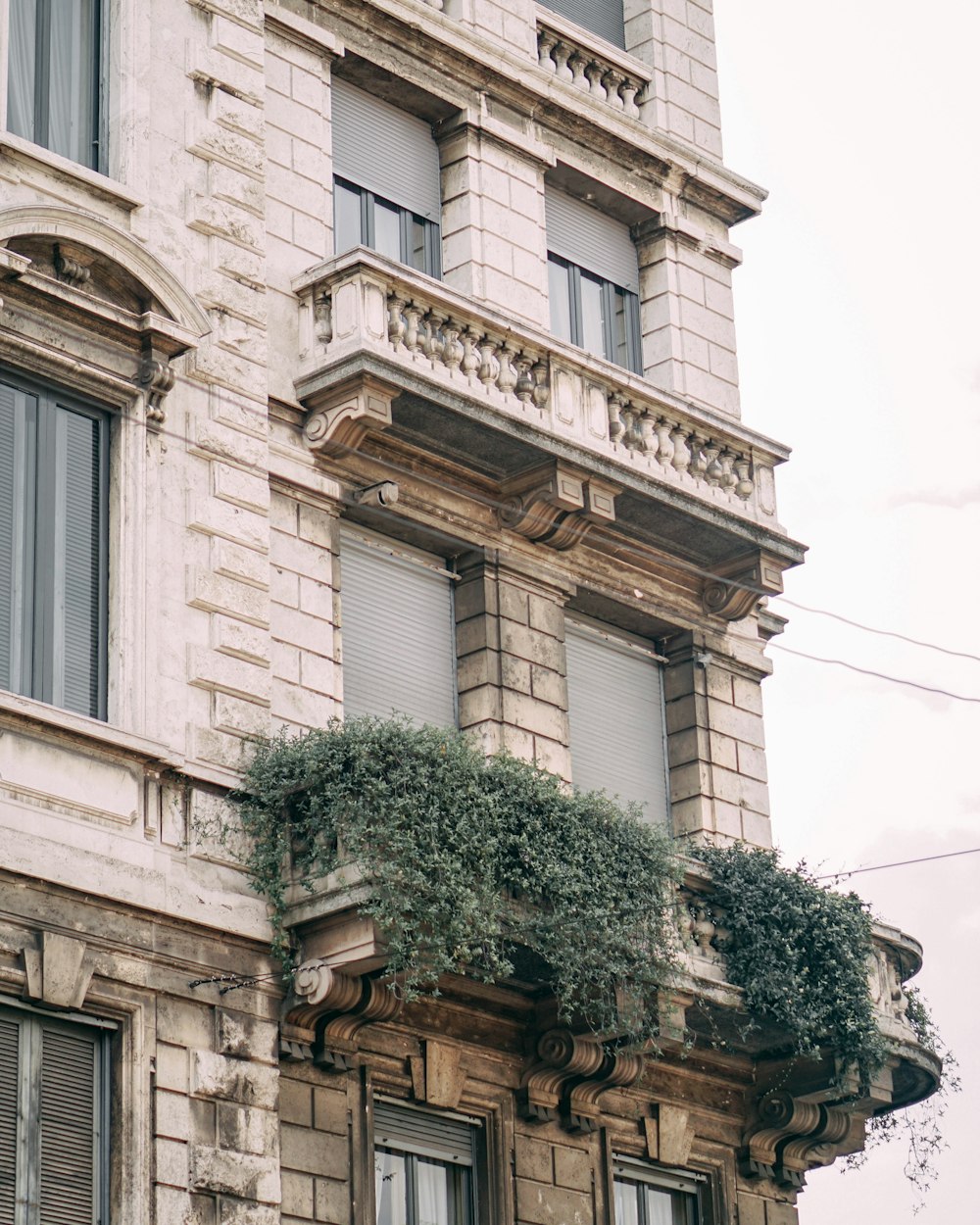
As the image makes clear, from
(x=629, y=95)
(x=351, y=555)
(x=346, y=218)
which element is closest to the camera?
(x=351, y=555)

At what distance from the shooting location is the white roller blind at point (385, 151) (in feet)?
80.3

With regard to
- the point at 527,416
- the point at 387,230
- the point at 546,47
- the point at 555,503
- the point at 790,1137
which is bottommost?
the point at 790,1137

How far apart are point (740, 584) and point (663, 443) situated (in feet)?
5.36

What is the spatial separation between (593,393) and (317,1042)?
7.22 meters

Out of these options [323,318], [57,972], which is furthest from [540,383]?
[57,972]

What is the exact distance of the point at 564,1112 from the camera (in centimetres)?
2175

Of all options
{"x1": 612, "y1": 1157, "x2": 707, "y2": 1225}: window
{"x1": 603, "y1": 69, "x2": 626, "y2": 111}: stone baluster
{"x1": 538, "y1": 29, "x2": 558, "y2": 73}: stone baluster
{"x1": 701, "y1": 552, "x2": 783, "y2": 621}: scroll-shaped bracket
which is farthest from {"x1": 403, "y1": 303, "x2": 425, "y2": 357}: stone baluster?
{"x1": 612, "y1": 1157, "x2": 707, "y2": 1225}: window

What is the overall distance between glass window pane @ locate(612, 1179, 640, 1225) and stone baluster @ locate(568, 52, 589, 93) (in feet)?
36.8

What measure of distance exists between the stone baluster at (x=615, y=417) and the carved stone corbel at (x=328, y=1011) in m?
6.62

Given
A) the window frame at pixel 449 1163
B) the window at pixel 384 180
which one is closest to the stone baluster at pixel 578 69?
the window at pixel 384 180

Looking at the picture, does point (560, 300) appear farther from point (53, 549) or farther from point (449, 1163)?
point (449, 1163)

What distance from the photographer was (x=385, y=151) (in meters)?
24.9

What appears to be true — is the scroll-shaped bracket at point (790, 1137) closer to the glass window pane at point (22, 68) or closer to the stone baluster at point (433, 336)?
the stone baluster at point (433, 336)

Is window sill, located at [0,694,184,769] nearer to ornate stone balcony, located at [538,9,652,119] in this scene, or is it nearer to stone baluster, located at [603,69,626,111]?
ornate stone balcony, located at [538,9,652,119]
